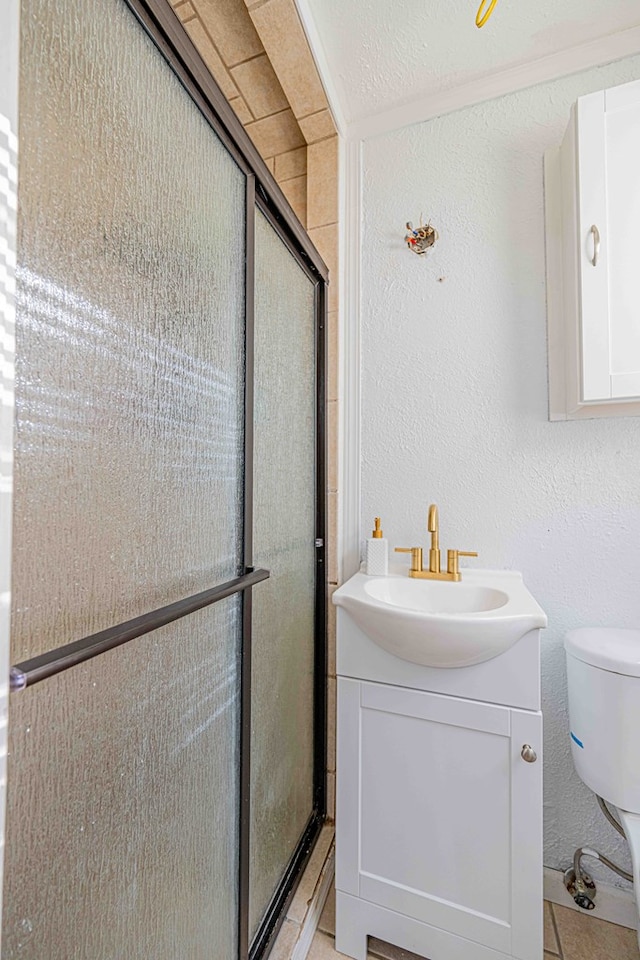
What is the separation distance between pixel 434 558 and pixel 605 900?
39.6 inches

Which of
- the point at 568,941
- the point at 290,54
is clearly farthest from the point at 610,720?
the point at 290,54

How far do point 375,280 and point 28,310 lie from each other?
49.7 inches

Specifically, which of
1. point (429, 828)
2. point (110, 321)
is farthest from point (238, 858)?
point (110, 321)

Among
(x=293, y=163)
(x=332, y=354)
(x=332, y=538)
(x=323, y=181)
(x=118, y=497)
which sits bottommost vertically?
(x=332, y=538)

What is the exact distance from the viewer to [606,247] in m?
1.06

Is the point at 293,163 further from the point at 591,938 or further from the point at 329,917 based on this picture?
the point at 591,938

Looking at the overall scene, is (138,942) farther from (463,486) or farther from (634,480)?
(634,480)

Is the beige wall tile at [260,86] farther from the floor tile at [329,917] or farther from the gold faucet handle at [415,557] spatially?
the floor tile at [329,917]

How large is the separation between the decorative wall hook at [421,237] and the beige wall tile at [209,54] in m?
0.69

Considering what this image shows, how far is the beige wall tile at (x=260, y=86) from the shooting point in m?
1.30

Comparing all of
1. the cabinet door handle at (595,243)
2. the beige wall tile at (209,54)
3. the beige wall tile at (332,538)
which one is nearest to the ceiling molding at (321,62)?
the beige wall tile at (209,54)

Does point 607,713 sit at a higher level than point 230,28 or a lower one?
lower

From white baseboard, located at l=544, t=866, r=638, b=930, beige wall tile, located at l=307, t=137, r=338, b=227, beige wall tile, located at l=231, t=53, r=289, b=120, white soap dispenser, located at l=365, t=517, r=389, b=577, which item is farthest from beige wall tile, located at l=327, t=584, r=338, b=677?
beige wall tile, located at l=231, t=53, r=289, b=120

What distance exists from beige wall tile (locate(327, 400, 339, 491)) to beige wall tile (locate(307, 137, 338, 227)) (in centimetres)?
66
